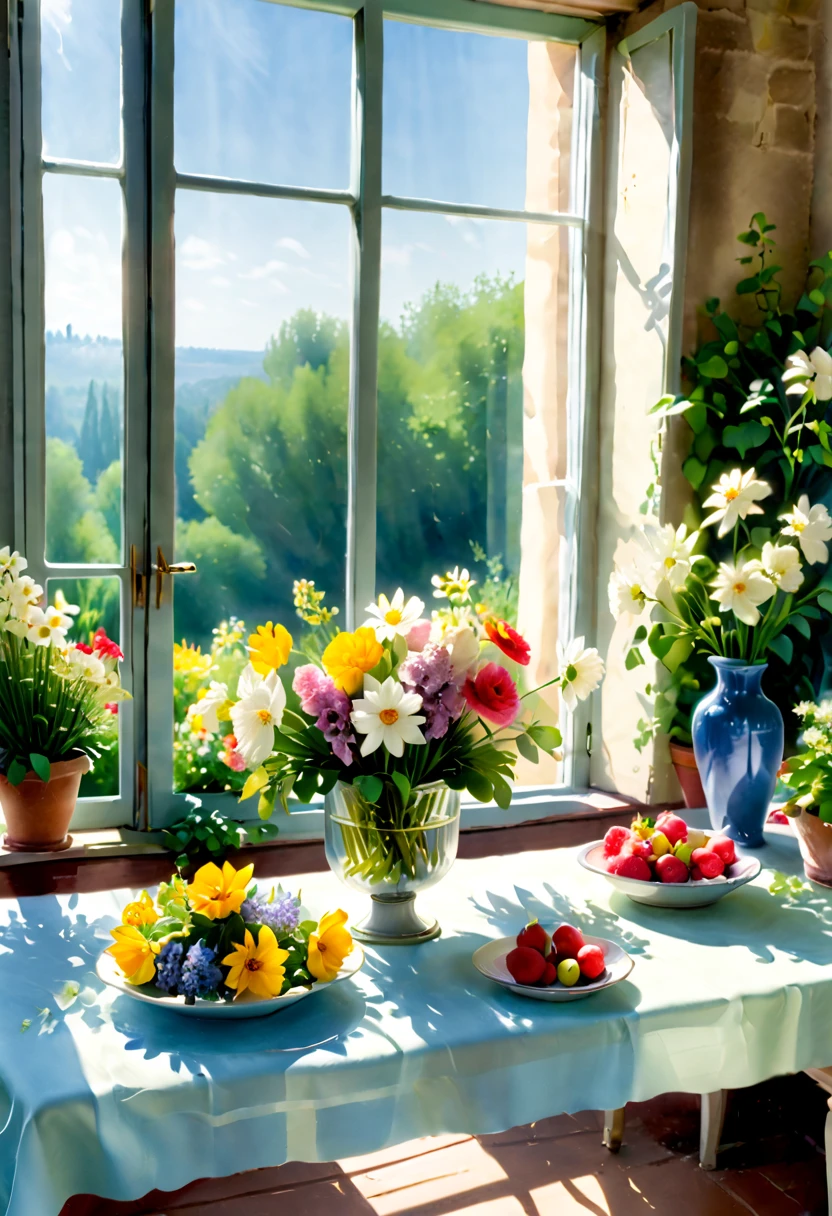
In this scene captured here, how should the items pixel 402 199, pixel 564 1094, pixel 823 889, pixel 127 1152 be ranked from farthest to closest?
pixel 402 199 → pixel 823 889 → pixel 564 1094 → pixel 127 1152

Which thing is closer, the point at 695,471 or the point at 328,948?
the point at 328,948

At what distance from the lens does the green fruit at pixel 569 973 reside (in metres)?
1.41

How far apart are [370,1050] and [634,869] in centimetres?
64

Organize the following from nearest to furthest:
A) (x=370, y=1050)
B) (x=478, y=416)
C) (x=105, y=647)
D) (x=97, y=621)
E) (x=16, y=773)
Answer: (x=370, y=1050), (x=16, y=773), (x=105, y=647), (x=97, y=621), (x=478, y=416)

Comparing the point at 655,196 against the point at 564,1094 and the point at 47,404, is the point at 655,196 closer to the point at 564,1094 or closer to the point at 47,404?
the point at 47,404

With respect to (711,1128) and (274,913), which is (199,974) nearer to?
(274,913)

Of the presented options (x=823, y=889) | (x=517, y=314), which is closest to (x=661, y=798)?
(x=823, y=889)

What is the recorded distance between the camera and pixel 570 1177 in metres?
2.32

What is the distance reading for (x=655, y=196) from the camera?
2.75m

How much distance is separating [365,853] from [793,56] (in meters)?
2.30

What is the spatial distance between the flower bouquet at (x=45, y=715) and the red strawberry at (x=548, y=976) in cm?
115

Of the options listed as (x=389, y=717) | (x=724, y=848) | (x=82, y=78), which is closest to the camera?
(x=389, y=717)

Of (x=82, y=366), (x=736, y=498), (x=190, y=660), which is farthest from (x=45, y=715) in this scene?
(x=736, y=498)

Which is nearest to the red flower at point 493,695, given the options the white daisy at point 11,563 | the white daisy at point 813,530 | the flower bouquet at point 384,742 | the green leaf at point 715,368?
the flower bouquet at point 384,742
